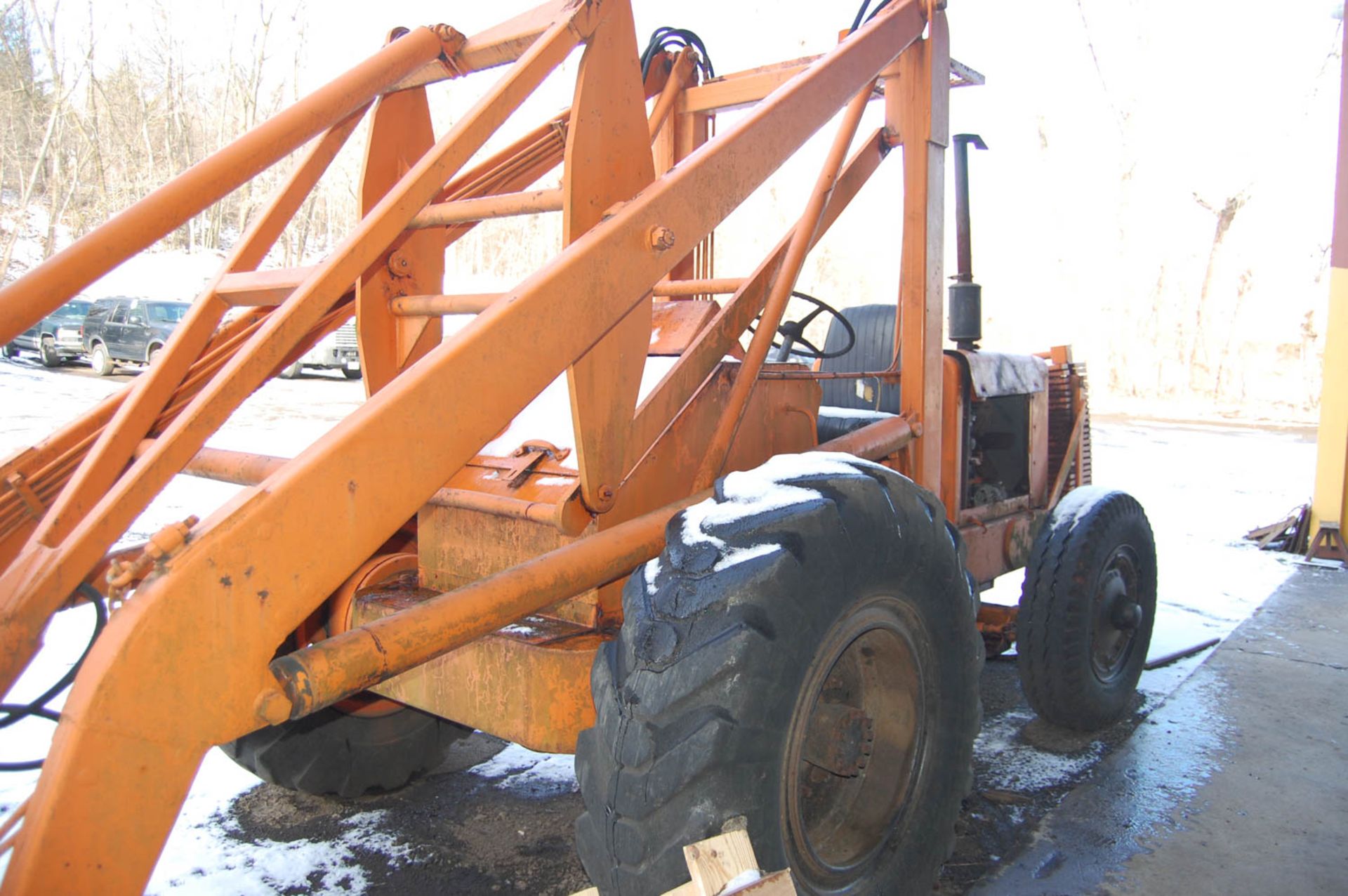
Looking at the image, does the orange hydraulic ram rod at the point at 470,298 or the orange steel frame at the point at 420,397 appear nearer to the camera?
the orange steel frame at the point at 420,397

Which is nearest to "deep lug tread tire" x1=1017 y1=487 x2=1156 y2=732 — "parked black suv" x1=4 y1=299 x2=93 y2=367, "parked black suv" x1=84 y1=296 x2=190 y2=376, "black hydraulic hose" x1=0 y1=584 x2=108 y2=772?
"black hydraulic hose" x1=0 y1=584 x2=108 y2=772

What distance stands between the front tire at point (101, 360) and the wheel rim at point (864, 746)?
2215cm

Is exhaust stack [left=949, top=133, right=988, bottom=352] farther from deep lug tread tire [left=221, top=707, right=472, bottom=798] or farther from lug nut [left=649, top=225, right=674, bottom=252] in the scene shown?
deep lug tread tire [left=221, top=707, right=472, bottom=798]

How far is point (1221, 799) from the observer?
3.53 meters

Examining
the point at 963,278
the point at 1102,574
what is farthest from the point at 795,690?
the point at 963,278

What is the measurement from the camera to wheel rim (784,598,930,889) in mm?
2361

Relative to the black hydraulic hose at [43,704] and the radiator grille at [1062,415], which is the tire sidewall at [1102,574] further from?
the black hydraulic hose at [43,704]

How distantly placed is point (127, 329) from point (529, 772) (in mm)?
20191

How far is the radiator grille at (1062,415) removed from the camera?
503 centimetres

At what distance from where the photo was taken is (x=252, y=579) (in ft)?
5.32

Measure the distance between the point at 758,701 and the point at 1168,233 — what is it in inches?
912

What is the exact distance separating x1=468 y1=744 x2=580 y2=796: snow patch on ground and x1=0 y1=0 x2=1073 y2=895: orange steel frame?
3.61 ft

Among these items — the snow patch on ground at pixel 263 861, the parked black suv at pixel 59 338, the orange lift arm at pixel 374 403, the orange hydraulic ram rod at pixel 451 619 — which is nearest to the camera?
the orange lift arm at pixel 374 403

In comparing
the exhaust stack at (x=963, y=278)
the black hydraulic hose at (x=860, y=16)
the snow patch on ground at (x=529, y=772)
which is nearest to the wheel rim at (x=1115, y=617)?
the exhaust stack at (x=963, y=278)
